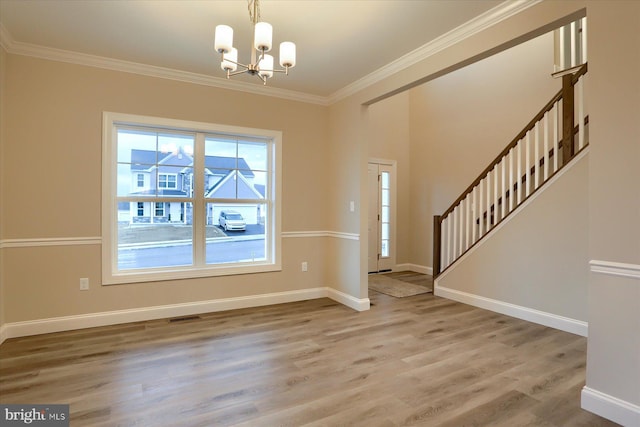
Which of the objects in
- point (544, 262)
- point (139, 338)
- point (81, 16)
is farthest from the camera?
point (544, 262)

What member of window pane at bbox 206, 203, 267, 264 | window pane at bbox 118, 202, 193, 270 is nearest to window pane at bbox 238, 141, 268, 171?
window pane at bbox 206, 203, 267, 264

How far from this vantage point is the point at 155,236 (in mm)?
3699

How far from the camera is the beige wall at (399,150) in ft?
20.6

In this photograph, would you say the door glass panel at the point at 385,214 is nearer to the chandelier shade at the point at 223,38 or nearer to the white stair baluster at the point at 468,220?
the white stair baluster at the point at 468,220

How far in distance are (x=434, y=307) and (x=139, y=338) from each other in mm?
3248

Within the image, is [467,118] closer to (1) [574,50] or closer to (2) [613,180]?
(1) [574,50]

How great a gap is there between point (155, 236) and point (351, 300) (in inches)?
94.3

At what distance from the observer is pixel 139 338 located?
3066 millimetres

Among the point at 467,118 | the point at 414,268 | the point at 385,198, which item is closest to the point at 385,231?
the point at 385,198

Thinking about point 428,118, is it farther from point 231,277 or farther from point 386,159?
point 231,277

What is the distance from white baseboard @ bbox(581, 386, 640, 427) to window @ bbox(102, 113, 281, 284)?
3149mm

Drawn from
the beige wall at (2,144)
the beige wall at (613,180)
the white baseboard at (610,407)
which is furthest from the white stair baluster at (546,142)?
the beige wall at (2,144)

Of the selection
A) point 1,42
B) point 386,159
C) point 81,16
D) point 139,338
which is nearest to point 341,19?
point 81,16

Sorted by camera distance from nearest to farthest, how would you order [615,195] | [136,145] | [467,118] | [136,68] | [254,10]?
[615,195]
[254,10]
[136,68]
[136,145]
[467,118]
